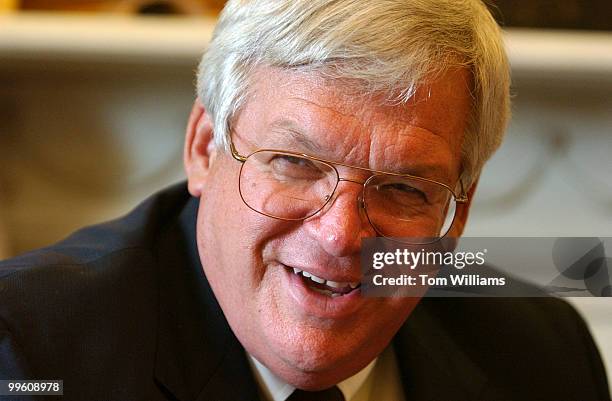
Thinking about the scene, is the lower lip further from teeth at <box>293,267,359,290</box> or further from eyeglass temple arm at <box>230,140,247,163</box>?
eyeglass temple arm at <box>230,140,247,163</box>

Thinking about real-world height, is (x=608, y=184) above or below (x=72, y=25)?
below

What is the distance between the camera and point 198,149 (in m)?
1.18

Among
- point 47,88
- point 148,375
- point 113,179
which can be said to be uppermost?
point 148,375

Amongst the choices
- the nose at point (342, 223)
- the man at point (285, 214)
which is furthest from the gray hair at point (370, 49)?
the nose at point (342, 223)

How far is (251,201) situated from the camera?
1035mm

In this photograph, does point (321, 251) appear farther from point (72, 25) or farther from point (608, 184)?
point (608, 184)

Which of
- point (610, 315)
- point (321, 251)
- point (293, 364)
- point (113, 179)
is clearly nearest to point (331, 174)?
point (321, 251)

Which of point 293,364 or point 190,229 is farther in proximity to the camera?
point 190,229

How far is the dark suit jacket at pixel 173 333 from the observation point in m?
1.01

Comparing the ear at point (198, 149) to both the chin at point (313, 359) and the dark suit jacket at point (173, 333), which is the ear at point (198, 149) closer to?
the dark suit jacket at point (173, 333)

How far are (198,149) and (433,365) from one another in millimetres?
461

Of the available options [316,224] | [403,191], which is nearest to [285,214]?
[316,224]

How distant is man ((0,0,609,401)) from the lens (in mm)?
995

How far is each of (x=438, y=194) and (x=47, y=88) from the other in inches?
62.5
